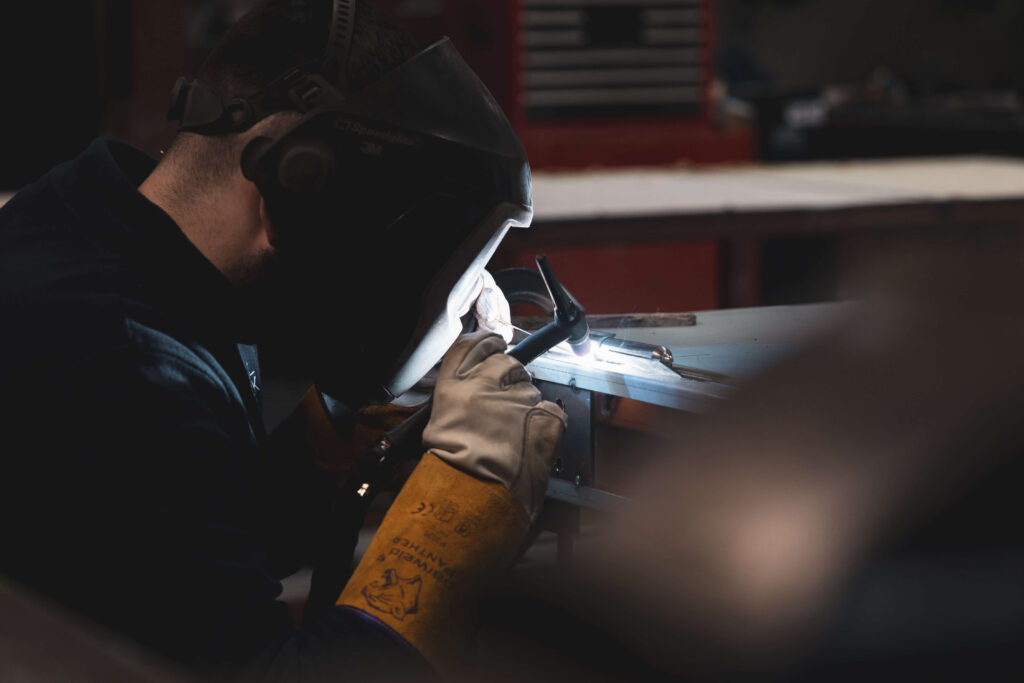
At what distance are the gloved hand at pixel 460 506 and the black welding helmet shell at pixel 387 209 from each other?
7 centimetres

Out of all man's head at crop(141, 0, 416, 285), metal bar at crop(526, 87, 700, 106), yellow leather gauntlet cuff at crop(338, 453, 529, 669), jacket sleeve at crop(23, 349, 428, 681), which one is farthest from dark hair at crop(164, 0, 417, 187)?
metal bar at crop(526, 87, 700, 106)

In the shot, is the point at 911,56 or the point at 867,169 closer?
the point at 867,169

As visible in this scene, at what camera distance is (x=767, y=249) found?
141 inches

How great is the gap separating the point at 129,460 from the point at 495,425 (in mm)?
334

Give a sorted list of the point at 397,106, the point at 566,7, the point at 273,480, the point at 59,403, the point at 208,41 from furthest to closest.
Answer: the point at 566,7 < the point at 208,41 < the point at 273,480 < the point at 397,106 < the point at 59,403

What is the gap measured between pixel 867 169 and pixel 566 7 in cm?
153

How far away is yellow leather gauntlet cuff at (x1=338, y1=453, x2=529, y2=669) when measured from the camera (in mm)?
975

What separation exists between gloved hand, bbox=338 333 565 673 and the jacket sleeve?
0.11 m

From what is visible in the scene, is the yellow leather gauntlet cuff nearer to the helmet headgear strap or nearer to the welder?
the welder

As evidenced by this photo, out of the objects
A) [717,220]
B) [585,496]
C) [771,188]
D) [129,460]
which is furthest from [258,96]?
[771,188]

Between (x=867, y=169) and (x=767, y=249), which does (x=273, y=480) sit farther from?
(x=867, y=169)

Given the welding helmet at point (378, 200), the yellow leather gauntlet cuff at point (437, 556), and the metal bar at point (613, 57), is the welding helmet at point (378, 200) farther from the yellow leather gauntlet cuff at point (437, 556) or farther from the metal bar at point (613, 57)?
the metal bar at point (613, 57)

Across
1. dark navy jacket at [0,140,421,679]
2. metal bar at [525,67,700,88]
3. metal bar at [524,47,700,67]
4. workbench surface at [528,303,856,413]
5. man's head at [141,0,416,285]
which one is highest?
man's head at [141,0,416,285]

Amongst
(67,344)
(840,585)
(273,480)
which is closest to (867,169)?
(273,480)
